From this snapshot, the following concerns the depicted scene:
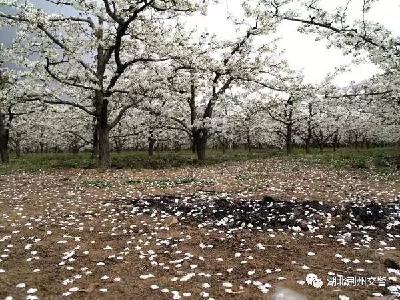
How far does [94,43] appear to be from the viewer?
23609 mm

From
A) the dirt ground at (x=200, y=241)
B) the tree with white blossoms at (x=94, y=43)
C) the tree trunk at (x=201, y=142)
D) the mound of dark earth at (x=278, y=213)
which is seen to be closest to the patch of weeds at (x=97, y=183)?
the dirt ground at (x=200, y=241)

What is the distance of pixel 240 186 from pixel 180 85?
45.2 feet

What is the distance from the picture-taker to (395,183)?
63.2ft

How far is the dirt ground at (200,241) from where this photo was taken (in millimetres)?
8109

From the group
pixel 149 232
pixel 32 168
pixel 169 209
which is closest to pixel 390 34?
pixel 169 209

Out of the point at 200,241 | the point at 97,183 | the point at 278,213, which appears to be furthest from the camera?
the point at 97,183

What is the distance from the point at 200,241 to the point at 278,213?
3.38 metres

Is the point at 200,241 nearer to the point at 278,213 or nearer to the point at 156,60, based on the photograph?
the point at 278,213

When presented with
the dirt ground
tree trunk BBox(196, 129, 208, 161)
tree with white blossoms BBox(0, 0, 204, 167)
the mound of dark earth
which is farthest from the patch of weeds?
tree trunk BBox(196, 129, 208, 161)

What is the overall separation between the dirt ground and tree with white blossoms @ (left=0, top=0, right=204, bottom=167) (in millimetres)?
9230

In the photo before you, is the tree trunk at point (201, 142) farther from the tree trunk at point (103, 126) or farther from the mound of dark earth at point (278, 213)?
the mound of dark earth at point (278, 213)

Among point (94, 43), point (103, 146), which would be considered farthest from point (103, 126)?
point (94, 43)

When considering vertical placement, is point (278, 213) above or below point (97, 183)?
below

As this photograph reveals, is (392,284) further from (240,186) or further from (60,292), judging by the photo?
(240,186)
